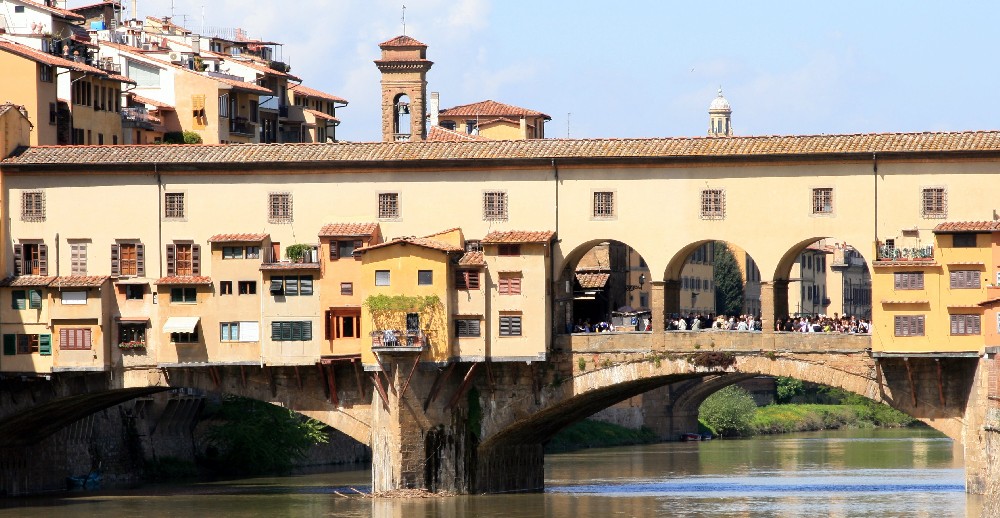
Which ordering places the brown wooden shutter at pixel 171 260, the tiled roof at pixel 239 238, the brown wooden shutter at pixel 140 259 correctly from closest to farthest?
the tiled roof at pixel 239 238 < the brown wooden shutter at pixel 171 260 < the brown wooden shutter at pixel 140 259

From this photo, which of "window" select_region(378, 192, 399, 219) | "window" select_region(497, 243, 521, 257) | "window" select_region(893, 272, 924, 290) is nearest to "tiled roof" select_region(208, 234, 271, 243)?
"window" select_region(378, 192, 399, 219)

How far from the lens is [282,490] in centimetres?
6556

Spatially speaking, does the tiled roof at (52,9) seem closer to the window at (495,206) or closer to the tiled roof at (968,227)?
the window at (495,206)

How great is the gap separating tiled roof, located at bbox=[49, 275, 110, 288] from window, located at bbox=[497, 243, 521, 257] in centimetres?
1159

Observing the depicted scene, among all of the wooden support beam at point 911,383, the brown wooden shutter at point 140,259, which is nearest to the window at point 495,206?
the brown wooden shutter at point 140,259

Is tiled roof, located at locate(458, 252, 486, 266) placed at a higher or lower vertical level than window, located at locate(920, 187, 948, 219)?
lower

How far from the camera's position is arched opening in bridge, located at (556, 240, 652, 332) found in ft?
196

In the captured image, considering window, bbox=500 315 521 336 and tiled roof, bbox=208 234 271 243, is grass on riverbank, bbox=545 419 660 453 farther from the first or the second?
tiled roof, bbox=208 234 271 243

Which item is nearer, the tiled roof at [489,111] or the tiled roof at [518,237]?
the tiled roof at [518,237]

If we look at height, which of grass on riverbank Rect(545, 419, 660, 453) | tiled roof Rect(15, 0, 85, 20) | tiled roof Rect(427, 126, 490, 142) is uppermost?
tiled roof Rect(15, 0, 85, 20)

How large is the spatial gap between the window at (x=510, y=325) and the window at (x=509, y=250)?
1704 mm

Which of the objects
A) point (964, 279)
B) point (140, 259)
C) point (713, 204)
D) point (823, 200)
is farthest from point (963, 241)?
point (140, 259)

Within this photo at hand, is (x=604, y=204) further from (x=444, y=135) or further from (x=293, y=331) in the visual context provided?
(x=444, y=135)

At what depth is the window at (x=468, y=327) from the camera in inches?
2296
